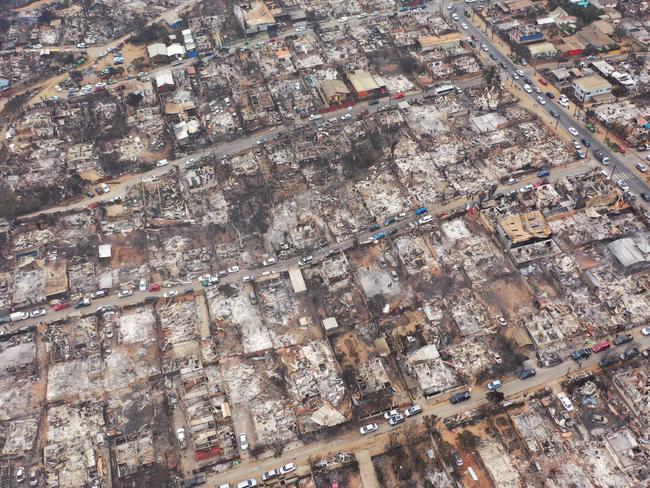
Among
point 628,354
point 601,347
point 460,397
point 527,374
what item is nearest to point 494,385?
point 527,374

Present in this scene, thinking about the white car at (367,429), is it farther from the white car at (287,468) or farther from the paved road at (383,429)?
the white car at (287,468)

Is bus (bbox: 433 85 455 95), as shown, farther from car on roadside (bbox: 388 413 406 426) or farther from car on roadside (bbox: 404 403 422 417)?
car on roadside (bbox: 388 413 406 426)

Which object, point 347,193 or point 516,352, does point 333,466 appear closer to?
point 516,352

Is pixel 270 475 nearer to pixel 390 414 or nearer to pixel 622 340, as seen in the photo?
pixel 390 414

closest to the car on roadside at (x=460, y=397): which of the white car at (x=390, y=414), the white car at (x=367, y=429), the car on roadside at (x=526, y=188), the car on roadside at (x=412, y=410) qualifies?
the car on roadside at (x=412, y=410)

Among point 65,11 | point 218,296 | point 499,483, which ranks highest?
point 65,11

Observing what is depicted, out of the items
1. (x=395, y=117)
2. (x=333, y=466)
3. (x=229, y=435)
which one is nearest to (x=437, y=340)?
(x=333, y=466)
